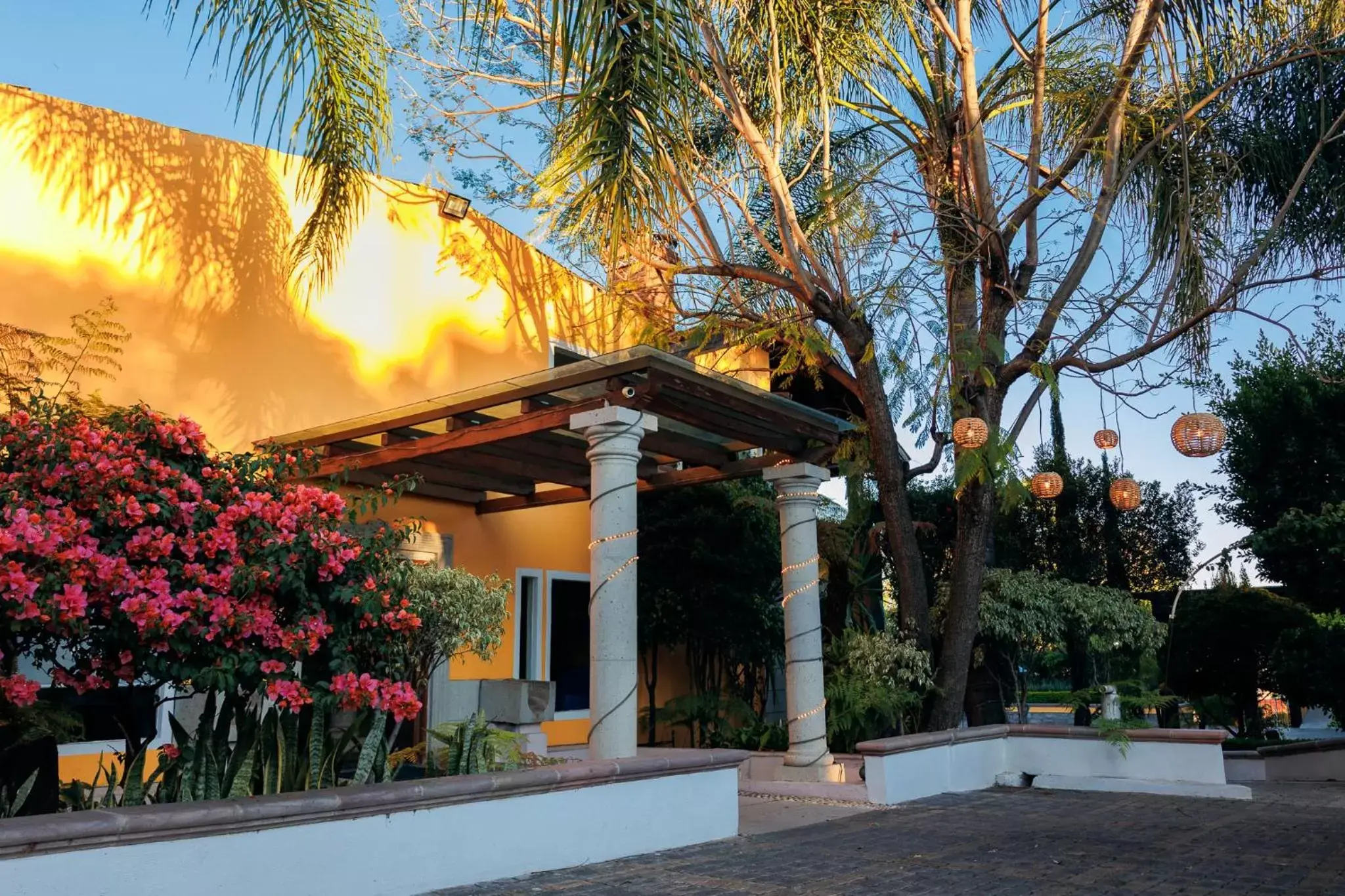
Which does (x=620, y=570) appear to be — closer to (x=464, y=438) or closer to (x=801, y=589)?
(x=464, y=438)

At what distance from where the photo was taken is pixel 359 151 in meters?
9.13

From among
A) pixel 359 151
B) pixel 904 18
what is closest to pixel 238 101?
pixel 359 151

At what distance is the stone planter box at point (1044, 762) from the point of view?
30.6ft

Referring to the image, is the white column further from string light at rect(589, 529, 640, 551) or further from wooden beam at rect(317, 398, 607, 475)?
wooden beam at rect(317, 398, 607, 475)

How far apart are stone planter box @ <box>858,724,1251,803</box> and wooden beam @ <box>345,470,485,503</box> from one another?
17.0ft

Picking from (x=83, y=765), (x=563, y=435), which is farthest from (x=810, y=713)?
(x=83, y=765)

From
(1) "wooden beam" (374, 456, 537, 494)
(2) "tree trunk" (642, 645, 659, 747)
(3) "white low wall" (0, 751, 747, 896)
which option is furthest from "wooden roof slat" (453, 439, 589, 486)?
(3) "white low wall" (0, 751, 747, 896)

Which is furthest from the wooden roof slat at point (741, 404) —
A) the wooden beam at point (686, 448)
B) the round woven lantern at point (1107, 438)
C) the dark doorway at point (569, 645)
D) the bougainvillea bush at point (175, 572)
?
the dark doorway at point (569, 645)

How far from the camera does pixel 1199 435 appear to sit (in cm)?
853

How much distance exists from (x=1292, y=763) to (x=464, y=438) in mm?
11353

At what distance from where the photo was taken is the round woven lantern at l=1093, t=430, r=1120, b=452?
10.3m

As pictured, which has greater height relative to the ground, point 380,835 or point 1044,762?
point 380,835

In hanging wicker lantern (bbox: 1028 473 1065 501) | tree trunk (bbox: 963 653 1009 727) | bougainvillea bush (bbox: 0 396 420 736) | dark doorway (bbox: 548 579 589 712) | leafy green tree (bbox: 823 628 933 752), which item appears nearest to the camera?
bougainvillea bush (bbox: 0 396 420 736)

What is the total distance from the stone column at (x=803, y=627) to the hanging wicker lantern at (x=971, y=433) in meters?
1.29
